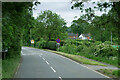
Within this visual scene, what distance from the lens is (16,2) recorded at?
350 inches

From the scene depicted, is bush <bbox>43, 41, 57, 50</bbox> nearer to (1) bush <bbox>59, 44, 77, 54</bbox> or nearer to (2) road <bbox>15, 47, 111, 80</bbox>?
(1) bush <bbox>59, 44, 77, 54</bbox>

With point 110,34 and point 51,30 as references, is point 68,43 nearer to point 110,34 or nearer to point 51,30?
point 51,30

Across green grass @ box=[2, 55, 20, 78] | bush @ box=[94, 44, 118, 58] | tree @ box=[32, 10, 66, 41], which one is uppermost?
tree @ box=[32, 10, 66, 41]

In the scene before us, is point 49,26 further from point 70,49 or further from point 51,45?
point 70,49

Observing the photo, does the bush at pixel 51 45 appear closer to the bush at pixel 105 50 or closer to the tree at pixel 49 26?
the tree at pixel 49 26

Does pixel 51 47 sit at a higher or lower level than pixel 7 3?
lower

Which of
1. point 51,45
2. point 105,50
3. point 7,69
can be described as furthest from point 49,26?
point 7,69

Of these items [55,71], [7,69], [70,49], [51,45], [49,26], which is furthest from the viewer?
[49,26]

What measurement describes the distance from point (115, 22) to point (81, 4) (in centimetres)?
266

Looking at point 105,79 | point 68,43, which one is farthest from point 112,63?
point 68,43

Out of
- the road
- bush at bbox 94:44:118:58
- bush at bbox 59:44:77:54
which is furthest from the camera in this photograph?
bush at bbox 59:44:77:54

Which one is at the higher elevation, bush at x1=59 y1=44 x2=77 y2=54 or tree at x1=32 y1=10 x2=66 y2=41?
tree at x1=32 y1=10 x2=66 y2=41

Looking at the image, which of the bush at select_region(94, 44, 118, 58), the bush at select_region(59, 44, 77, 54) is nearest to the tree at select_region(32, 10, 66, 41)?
the bush at select_region(59, 44, 77, 54)

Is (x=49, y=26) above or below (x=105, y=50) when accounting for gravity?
above
